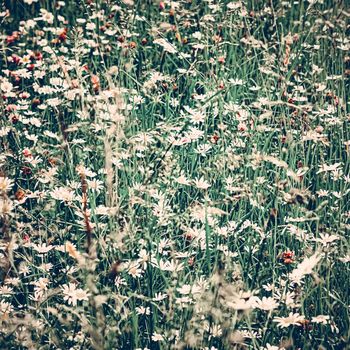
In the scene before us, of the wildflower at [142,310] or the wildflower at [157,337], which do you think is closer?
the wildflower at [157,337]

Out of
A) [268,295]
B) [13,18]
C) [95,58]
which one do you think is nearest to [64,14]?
[13,18]

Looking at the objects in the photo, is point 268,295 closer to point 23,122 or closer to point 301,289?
point 301,289

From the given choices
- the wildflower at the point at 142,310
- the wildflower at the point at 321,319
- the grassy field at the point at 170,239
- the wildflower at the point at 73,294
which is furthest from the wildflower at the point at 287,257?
the wildflower at the point at 73,294

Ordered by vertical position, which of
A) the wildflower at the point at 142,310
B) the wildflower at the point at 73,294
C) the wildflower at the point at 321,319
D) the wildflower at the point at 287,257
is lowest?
the wildflower at the point at 142,310

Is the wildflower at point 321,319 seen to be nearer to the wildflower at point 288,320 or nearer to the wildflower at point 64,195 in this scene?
the wildflower at point 288,320

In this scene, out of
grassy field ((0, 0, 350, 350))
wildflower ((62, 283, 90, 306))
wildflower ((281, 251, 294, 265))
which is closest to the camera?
grassy field ((0, 0, 350, 350))

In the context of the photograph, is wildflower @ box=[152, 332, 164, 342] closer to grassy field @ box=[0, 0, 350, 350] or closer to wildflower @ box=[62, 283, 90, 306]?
grassy field @ box=[0, 0, 350, 350]

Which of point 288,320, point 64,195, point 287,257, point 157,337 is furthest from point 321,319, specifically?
point 64,195

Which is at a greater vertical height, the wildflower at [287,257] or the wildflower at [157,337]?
the wildflower at [287,257]

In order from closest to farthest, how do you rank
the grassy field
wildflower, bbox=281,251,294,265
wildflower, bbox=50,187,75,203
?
the grassy field < wildflower, bbox=281,251,294,265 < wildflower, bbox=50,187,75,203

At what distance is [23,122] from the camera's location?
A: 208cm

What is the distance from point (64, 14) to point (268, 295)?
2.23 m

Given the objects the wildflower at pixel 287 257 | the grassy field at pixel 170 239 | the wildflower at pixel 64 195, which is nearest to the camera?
the grassy field at pixel 170 239

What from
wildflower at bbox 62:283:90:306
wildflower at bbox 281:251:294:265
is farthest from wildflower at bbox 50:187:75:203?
wildflower at bbox 281:251:294:265
